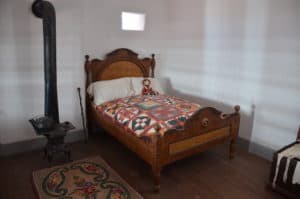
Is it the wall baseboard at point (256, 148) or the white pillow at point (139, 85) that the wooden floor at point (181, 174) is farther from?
the white pillow at point (139, 85)

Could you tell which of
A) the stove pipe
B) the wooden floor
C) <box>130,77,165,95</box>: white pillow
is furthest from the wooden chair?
the stove pipe

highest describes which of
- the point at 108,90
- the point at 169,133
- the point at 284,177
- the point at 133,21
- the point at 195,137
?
the point at 133,21

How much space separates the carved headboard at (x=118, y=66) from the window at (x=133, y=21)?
0.38m

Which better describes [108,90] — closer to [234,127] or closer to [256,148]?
[234,127]

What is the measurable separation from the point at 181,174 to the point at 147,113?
0.80 m

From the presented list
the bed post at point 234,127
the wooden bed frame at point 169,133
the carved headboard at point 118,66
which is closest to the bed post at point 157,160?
the wooden bed frame at point 169,133

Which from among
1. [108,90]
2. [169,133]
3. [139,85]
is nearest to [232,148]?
[169,133]

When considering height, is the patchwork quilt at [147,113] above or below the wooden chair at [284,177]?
above

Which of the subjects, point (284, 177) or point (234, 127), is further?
point (234, 127)

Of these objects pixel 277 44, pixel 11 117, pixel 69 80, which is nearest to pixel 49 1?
pixel 69 80

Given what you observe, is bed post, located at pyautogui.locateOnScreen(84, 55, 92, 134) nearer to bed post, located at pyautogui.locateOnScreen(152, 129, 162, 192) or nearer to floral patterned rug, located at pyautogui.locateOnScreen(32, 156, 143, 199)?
floral patterned rug, located at pyautogui.locateOnScreen(32, 156, 143, 199)

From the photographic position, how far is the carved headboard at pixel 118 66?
3732 mm

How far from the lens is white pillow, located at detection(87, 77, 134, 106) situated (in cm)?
347

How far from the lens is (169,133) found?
2.42 m
